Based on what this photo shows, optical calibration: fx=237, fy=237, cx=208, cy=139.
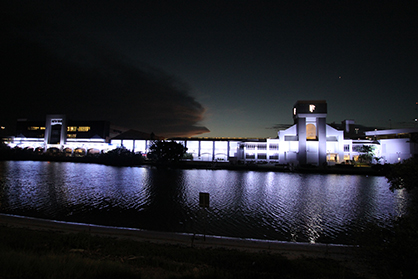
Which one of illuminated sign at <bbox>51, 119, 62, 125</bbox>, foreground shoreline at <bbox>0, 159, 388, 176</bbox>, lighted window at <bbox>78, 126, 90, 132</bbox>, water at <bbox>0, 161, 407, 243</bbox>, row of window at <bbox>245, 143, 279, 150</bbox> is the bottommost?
water at <bbox>0, 161, 407, 243</bbox>

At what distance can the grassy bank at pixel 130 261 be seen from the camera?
21.3 ft

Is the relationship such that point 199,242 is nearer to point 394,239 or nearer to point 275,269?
point 275,269

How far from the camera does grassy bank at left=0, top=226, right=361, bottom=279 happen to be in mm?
6491

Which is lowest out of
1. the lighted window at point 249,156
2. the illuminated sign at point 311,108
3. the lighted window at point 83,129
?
the lighted window at point 249,156

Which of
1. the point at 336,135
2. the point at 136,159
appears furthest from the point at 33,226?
the point at 336,135

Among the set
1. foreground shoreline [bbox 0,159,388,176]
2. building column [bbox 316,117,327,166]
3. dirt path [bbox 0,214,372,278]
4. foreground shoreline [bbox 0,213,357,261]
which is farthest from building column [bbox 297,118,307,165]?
dirt path [bbox 0,214,372,278]

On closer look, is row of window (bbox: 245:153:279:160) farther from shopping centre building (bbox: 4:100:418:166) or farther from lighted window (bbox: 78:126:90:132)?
lighted window (bbox: 78:126:90:132)

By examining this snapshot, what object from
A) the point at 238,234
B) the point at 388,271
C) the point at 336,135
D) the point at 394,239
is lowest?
the point at 238,234

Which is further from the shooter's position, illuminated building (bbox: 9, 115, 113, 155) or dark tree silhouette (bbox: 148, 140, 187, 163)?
illuminated building (bbox: 9, 115, 113, 155)

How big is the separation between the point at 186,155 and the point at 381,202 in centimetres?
6314

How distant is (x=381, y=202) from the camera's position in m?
26.0

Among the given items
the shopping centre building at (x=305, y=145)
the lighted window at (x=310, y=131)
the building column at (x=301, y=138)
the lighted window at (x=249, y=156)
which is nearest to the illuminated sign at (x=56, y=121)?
the shopping centre building at (x=305, y=145)

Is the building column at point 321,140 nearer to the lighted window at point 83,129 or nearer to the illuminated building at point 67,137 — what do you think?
the illuminated building at point 67,137

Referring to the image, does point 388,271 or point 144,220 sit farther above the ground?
point 388,271
